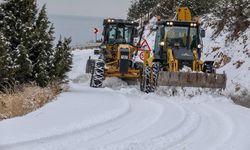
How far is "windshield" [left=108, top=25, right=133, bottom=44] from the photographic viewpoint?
66.6ft

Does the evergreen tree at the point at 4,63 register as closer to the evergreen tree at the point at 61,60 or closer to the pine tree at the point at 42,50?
the pine tree at the point at 42,50

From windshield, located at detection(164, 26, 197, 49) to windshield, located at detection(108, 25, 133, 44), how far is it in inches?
125

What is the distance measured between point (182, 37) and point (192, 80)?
2657 millimetres

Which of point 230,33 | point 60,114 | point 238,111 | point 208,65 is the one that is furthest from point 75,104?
point 230,33

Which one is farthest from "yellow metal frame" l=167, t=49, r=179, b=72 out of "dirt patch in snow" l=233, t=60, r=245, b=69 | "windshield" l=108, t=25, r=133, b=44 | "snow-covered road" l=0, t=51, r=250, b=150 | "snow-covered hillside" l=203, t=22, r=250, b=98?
"dirt patch in snow" l=233, t=60, r=245, b=69

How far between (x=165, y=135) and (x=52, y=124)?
1994mm

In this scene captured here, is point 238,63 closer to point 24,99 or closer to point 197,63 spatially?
point 197,63

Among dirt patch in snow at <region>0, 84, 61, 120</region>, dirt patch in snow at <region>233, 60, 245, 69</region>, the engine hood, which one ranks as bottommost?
dirt patch in snow at <region>0, 84, 61, 120</region>

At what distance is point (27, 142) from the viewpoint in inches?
278

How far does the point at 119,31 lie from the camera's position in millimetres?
20391

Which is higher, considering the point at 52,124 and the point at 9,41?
the point at 9,41

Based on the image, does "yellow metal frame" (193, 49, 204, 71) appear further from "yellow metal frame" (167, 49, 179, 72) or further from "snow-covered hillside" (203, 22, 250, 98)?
"snow-covered hillside" (203, 22, 250, 98)

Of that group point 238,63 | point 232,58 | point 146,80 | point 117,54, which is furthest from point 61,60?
point 232,58

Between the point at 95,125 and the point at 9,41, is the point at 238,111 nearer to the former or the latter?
the point at 95,125
